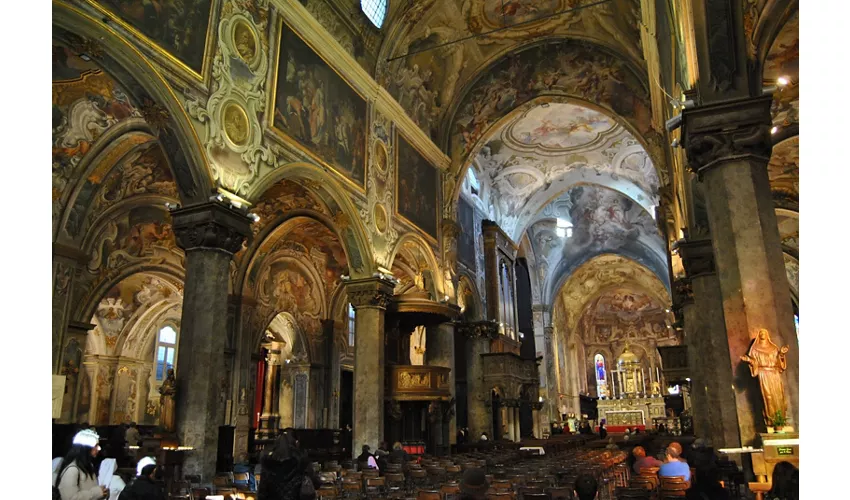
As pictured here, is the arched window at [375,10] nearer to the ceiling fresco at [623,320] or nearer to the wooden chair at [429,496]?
the wooden chair at [429,496]

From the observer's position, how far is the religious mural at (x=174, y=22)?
9.63 meters

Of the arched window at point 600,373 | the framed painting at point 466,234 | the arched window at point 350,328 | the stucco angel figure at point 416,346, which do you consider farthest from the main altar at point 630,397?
the arched window at point 350,328

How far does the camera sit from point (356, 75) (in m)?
16.3

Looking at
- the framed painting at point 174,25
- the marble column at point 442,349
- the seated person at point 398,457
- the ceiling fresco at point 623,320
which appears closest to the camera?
the framed painting at point 174,25

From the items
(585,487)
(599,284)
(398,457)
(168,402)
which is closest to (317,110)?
(168,402)

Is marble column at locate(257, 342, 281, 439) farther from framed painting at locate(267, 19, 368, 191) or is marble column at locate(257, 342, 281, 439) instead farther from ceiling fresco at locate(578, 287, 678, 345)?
ceiling fresco at locate(578, 287, 678, 345)

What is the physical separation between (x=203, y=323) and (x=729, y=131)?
28.2 feet

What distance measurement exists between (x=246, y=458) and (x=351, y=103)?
10.7m

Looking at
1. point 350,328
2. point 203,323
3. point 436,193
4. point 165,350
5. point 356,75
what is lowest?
point 203,323

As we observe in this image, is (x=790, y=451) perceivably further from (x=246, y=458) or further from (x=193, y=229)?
(x=246, y=458)

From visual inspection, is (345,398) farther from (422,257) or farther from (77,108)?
(77,108)

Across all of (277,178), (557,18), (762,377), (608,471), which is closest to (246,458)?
(277,178)

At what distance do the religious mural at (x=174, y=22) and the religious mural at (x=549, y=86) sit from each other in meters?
12.3

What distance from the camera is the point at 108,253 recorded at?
16.5 m
